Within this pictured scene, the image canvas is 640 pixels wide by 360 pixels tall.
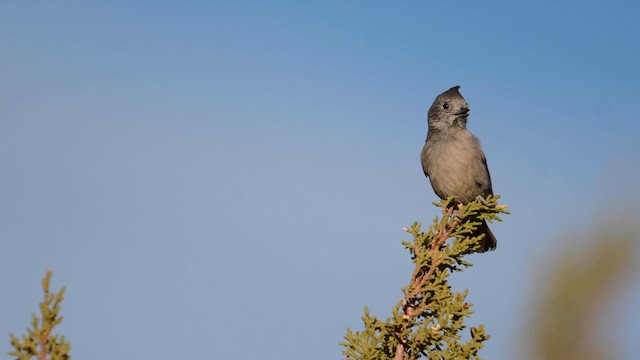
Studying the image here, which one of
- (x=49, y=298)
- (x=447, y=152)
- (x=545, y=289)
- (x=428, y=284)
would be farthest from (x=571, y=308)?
(x=49, y=298)

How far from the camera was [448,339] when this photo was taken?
5219 millimetres

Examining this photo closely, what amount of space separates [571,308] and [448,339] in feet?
34.8

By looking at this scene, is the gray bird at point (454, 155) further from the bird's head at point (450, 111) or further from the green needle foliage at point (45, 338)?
the green needle foliage at point (45, 338)

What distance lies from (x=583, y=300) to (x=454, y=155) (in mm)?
6986

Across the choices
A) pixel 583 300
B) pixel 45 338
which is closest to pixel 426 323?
pixel 45 338

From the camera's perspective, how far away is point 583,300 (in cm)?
1475

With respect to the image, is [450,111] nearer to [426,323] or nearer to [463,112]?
[463,112]

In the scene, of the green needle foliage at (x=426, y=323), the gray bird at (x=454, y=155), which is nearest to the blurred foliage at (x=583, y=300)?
the gray bird at (x=454, y=155)

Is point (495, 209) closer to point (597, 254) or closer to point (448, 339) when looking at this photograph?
point (448, 339)

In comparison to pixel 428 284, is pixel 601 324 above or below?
above

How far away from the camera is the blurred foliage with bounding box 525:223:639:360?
14.1m

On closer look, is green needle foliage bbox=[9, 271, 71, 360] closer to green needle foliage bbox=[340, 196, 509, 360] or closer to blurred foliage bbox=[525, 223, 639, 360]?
green needle foliage bbox=[340, 196, 509, 360]

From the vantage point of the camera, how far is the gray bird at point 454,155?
9.80 metres

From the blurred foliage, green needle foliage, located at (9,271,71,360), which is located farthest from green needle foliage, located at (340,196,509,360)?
the blurred foliage
